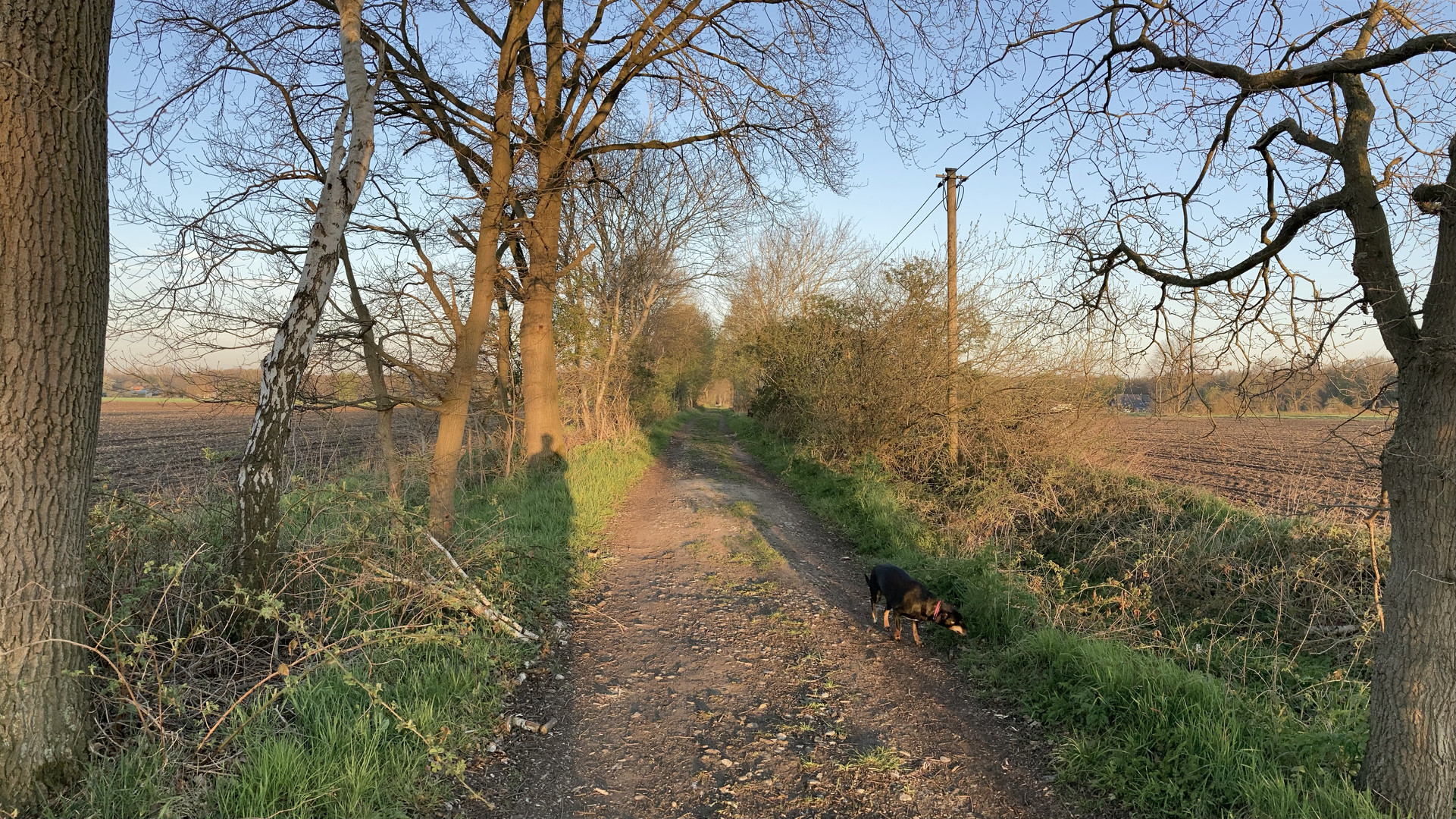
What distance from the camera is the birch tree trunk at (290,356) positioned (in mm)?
3924

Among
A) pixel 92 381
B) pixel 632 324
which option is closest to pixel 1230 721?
pixel 92 381

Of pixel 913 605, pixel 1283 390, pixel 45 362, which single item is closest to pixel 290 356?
pixel 45 362

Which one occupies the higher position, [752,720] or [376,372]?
[376,372]

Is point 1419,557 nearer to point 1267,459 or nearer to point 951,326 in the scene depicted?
point 951,326

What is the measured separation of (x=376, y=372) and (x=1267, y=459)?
23348 millimetres

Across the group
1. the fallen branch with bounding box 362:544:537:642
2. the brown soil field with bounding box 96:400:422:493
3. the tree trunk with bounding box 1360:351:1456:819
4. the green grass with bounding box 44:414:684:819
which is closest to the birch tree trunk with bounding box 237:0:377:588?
the green grass with bounding box 44:414:684:819

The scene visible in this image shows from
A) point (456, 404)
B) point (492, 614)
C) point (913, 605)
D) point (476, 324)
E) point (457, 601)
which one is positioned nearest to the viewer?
point (457, 601)

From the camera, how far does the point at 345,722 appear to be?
10.6 feet

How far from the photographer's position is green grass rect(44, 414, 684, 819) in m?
2.62

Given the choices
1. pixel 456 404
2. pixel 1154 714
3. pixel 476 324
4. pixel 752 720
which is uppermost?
pixel 476 324

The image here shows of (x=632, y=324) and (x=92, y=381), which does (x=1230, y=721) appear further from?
(x=632, y=324)

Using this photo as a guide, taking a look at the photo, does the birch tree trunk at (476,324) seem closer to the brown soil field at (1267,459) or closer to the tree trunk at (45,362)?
the tree trunk at (45,362)

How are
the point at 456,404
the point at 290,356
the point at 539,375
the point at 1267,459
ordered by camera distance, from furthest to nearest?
the point at 1267,459 < the point at 539,375 < the point at 456,404 < the point at 290,356

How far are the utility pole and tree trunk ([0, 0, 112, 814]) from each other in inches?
460
